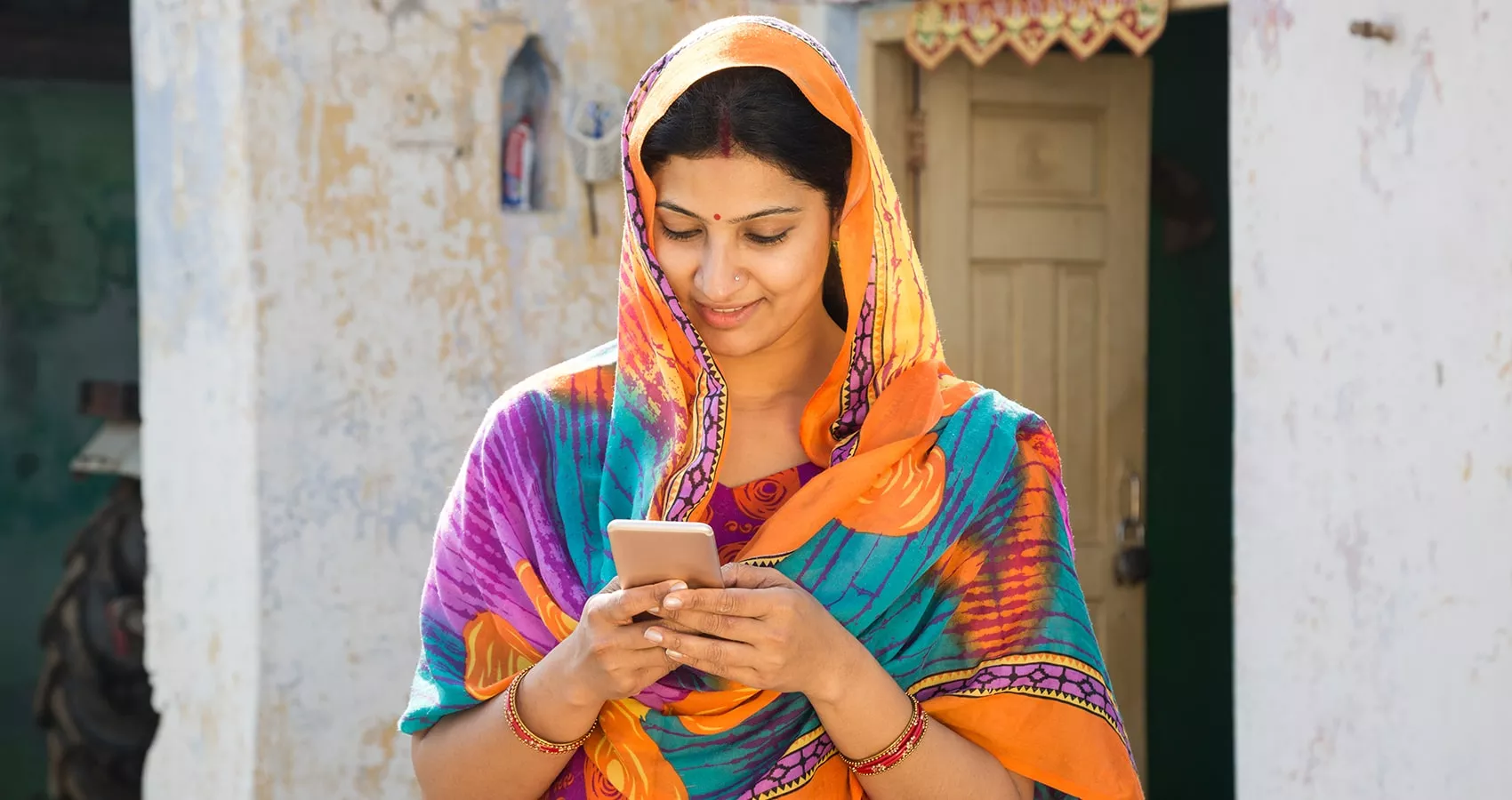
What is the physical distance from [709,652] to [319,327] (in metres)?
3.07

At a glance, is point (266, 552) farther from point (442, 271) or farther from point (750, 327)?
point (750, 327)

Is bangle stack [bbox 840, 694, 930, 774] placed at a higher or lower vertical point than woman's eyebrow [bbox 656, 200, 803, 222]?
lower

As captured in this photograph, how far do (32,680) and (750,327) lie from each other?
6331mm

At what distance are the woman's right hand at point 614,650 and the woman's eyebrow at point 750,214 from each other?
16.8 inches

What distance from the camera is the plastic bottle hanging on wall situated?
15.4 ft

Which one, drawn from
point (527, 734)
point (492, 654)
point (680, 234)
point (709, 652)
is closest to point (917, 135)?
point (680, 234)

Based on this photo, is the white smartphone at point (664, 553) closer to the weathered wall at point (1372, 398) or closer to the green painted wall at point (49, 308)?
the weathered wall at point (1372, 398)

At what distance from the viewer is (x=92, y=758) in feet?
19.4

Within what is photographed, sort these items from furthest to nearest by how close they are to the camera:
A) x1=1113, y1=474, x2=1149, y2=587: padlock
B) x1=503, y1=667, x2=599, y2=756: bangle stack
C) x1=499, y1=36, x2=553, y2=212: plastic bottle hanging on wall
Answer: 1. x1=1113, y1=474, x2=1149, y2=587: padlock
2. x1=499, y1=36, x2=553, y2=212: plastic bottle hanging on wall
3. x1=503, y1=667, x2=599, y2=756: bangle stack

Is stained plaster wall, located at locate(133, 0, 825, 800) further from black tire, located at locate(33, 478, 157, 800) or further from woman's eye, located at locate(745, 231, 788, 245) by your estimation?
woman's eye, located at locate(745, 231, 788, 245)

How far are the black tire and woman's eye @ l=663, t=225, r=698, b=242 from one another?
4.50 m

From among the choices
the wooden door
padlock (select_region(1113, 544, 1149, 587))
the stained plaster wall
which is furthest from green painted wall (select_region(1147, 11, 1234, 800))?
the stained plaster wall

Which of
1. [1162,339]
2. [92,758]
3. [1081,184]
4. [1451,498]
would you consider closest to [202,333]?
[92,758]

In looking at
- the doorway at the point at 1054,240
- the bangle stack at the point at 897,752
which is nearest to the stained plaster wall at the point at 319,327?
the doorway at the point at 1054,240
